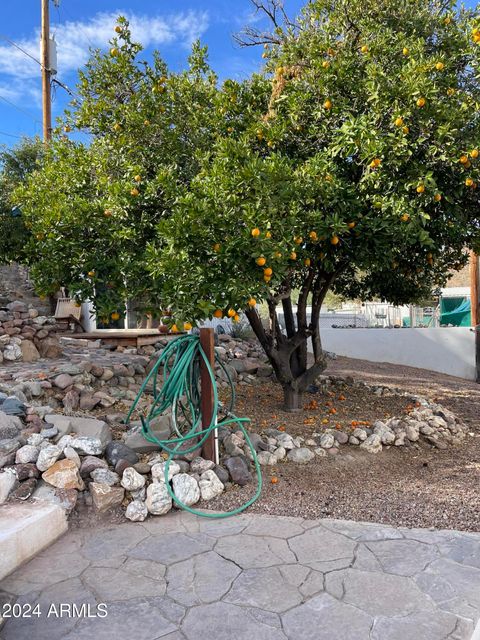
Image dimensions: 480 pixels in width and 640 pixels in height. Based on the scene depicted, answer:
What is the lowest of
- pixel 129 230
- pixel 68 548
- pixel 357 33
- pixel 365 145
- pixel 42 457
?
pixel 68 548

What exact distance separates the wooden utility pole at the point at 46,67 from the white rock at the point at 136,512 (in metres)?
10.6

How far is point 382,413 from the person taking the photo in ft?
17.8

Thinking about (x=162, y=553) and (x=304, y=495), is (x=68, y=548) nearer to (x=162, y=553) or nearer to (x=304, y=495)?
(x=162, y=553)

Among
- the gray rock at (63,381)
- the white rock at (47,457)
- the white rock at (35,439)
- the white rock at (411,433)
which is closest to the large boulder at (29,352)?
the gray rock at (63,381)

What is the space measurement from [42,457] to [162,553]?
105 cm

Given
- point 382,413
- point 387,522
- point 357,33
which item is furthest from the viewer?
point 382,413

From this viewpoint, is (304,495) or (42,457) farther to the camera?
(304,495)

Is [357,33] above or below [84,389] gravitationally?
above

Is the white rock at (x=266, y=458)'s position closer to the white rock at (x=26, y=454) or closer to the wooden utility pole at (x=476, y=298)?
the white rock at (x=26, y=454)

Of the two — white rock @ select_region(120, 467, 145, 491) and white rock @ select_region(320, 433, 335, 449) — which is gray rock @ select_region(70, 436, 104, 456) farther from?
white rock @ select_region(320, 433, 335, 449)

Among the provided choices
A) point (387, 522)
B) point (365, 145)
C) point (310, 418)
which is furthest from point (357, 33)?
point (387, 522)

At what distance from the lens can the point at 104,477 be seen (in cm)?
302

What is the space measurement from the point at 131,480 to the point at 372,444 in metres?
2.19

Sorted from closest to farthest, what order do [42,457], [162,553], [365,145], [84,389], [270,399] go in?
[162,553] → [42,457] → [365,145] → [84,389] → [270,399]
